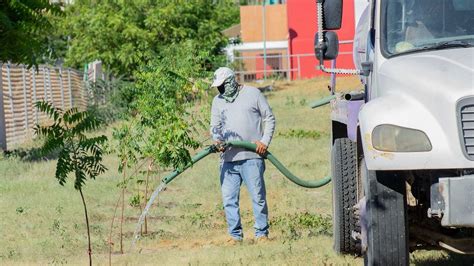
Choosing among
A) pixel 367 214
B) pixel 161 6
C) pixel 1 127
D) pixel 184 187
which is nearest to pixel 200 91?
pixel 184 187

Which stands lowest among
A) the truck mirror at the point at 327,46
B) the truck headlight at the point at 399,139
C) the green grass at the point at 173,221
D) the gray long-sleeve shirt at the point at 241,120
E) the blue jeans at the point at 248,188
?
the green grass at the point at 173,221

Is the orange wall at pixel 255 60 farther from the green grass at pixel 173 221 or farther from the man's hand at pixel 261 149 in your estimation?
the man's hand at pixel 261 149

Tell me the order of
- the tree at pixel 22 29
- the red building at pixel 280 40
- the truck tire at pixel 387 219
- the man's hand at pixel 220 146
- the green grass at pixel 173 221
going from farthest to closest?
the red building at pixel 280 40 → the man's hand at pixel 220 146 → the green grass at pixel 173 221 → the truck tire at pixel 387 219 → the tree at pixel 22 29

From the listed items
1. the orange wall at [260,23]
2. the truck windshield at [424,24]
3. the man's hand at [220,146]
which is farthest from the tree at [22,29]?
the orange wall at [260,23]

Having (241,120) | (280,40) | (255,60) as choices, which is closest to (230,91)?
(241,120)

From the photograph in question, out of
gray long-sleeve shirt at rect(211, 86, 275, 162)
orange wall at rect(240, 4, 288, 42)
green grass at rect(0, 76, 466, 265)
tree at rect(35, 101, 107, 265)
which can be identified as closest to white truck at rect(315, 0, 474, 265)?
tree at rect(35, 101, 107, 265)

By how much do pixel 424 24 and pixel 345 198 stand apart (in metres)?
2.63

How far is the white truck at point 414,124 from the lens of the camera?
769 cm

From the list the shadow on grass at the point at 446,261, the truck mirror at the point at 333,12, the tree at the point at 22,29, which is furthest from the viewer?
the shadow on grass at the point at 446,261

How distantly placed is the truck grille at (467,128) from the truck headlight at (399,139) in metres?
0.22

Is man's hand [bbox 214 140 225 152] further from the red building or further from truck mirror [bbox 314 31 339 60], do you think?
the red building

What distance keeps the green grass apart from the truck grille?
3.14 meters

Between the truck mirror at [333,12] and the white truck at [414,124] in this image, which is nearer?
the white truck at [414,124]

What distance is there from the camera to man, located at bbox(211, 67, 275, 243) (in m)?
12.9
